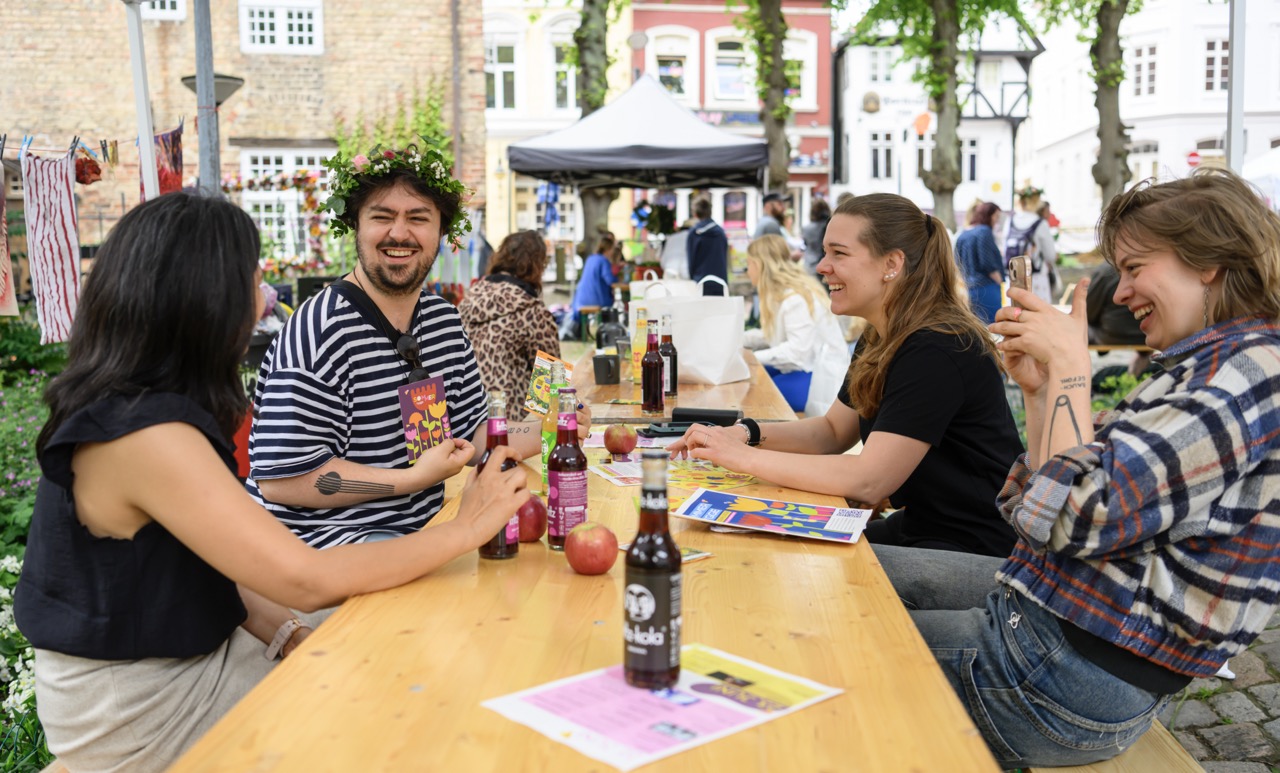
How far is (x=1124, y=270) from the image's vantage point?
6.66 ft

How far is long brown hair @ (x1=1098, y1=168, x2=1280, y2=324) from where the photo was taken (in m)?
1.86

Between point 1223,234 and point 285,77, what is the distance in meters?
19.1

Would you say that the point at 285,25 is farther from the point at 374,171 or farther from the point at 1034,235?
the point at 374,171

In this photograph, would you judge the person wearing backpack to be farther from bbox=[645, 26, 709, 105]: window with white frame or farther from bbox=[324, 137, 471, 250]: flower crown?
bbox=[645, 26, 709, 105]: window with white frame

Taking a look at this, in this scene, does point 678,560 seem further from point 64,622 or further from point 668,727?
point 64,622

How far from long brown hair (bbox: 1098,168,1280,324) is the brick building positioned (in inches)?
674

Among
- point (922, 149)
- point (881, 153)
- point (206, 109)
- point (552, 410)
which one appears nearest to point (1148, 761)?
point (552, 410)

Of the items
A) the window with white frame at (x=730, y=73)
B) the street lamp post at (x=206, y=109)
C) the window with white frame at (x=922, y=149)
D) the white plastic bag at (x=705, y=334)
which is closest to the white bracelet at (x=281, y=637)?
the white plastic bag at (x=705, y=334)

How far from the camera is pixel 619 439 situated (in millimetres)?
3074

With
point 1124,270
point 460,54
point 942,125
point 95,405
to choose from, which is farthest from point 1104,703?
point 460,54

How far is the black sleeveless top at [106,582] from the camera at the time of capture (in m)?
1.81

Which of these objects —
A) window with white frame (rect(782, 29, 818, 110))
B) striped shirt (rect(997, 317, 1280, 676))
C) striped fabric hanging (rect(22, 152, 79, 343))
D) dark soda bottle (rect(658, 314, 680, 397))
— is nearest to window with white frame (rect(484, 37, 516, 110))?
window with white frame (rect(782, 29, 818, 110))

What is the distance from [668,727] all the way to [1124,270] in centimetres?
127

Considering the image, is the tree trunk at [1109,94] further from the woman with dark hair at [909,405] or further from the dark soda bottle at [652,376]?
the woman with dark hair at [909,405]
